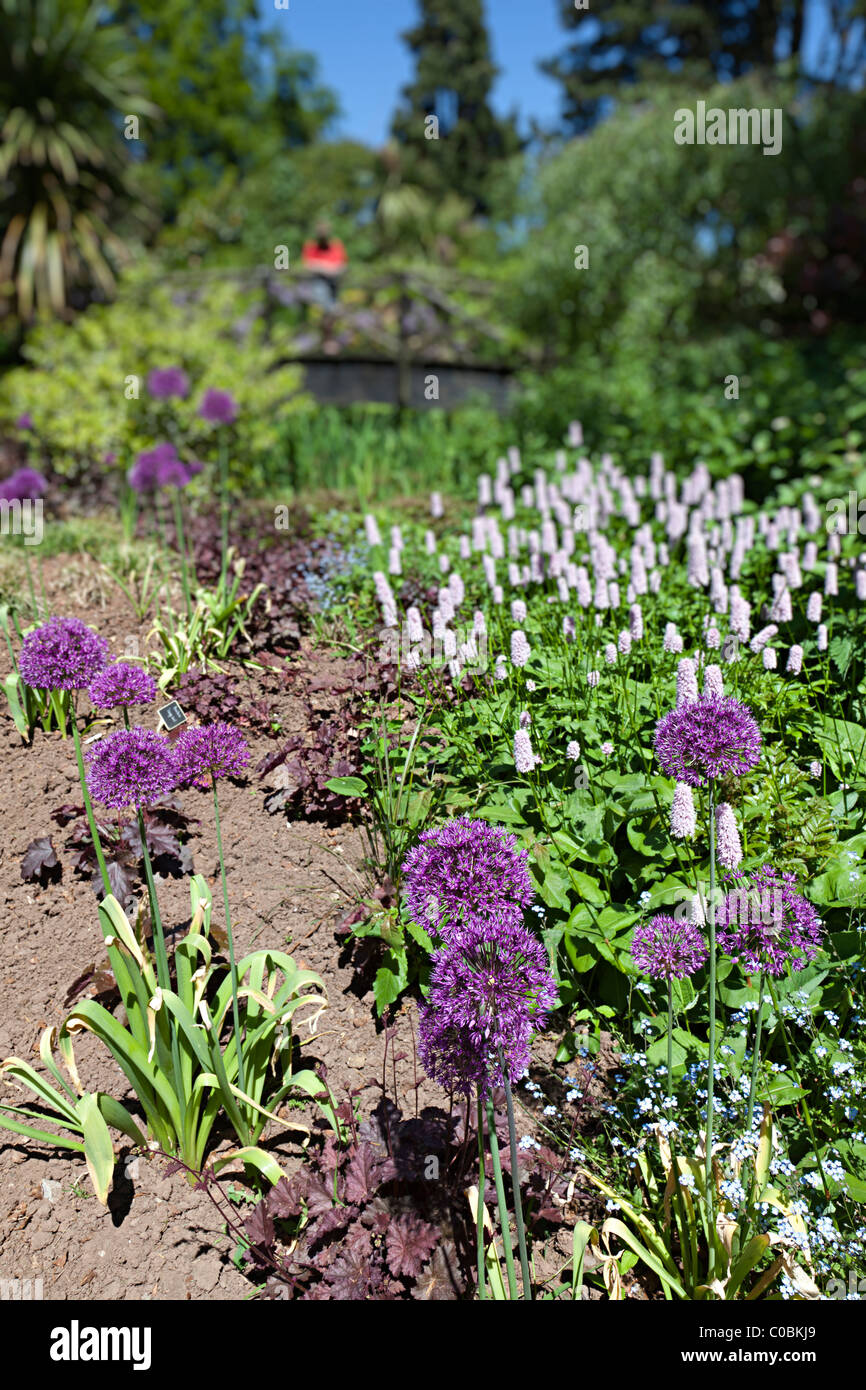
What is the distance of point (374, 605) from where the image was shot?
4.53 m

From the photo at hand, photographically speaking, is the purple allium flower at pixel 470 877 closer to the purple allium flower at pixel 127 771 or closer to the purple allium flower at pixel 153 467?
the purple allium flower at pixel 127 771

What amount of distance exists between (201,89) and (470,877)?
3243 cm

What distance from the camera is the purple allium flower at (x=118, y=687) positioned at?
2.41 meters

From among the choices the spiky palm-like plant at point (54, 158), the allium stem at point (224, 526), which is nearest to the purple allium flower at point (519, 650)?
the allium stem at point (224, 526)

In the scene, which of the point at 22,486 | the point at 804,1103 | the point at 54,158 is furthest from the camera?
the point at 54,158

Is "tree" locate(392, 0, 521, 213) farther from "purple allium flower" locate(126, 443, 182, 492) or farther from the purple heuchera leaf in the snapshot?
the purple heuchera leaf

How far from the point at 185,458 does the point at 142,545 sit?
1.38 metres

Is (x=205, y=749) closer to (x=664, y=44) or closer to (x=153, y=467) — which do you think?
(x=153, y=467)

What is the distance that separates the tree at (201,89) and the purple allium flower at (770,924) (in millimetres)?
26454

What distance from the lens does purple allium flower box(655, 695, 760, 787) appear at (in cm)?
203

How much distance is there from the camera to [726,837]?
7.18 ft

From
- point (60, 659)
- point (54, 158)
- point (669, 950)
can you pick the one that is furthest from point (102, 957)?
point (54, 158)
